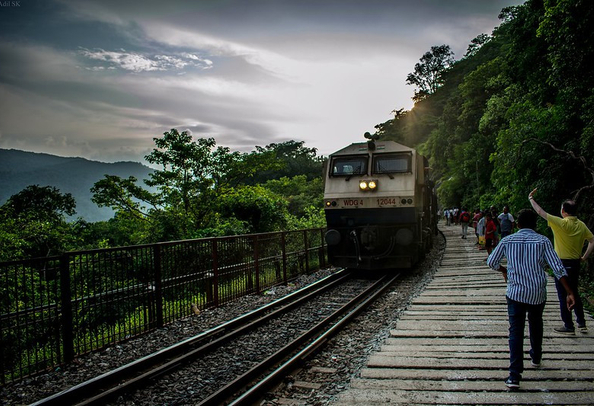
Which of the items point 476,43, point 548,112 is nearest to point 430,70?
point 476,43

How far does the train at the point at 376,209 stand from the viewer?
36.9 feet

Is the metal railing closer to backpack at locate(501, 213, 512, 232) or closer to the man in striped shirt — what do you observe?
the man in striped shirt

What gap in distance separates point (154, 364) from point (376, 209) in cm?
757

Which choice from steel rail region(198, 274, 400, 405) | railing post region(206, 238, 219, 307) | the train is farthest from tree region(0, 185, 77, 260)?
the train

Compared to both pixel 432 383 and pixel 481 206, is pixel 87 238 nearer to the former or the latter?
pixel 481 206

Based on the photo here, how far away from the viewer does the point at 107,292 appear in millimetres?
6133

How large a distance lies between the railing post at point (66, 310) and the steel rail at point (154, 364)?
41.4 inches

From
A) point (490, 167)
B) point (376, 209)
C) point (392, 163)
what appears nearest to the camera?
point (376, 209)

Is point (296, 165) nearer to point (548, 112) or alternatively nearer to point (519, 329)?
point (548, 112)

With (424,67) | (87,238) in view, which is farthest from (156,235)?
(424,67)

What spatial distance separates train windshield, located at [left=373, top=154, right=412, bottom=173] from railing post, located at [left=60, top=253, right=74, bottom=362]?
8.49m

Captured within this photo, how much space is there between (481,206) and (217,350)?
29955mm

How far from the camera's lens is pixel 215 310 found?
816 centimetres

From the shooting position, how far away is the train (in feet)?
36.9
